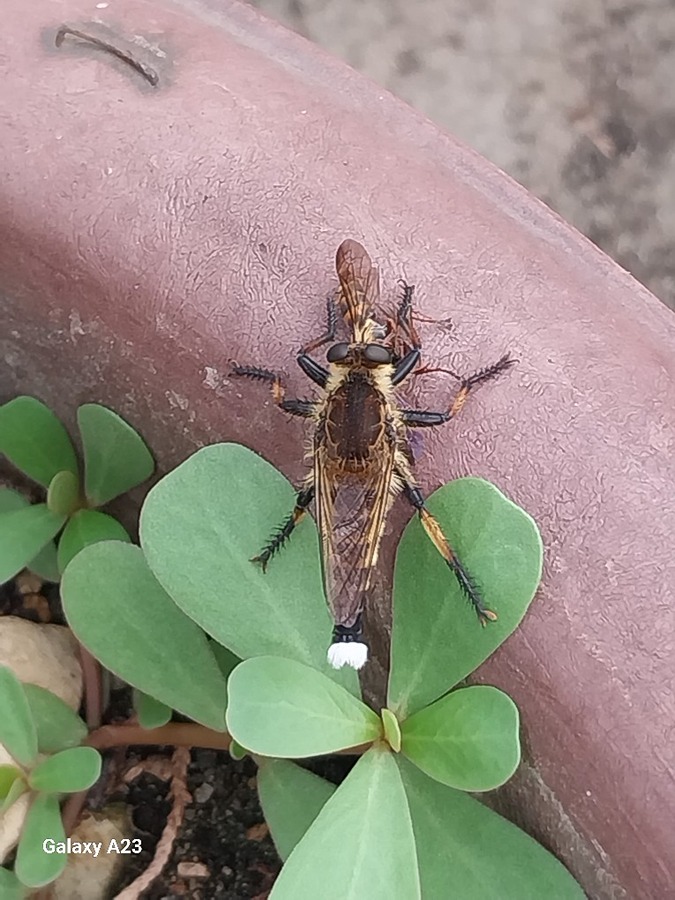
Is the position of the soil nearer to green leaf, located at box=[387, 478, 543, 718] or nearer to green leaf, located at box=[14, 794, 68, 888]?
green leaf, located at box=[14, 794, 68, 888]

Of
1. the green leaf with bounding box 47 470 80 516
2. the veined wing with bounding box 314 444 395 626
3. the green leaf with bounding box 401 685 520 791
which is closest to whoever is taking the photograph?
the green leaf with bounding box 401 685 520 791

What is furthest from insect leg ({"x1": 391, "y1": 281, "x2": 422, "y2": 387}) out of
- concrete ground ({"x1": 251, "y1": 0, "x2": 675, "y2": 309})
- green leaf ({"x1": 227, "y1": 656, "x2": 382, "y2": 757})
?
concrete ground ({"x1": 251, "y1": 0, "x2": 675, "y2": 309})

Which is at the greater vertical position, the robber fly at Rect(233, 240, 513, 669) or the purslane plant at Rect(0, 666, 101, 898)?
the robber fly at Rect(233, 240, 513, 669)

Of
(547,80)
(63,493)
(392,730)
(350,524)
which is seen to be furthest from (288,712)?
(547,80)

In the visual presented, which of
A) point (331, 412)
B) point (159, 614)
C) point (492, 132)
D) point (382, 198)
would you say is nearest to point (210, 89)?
point (382, 198)

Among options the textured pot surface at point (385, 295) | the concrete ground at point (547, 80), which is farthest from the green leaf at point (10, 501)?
the concrete ground at point (547, 80)

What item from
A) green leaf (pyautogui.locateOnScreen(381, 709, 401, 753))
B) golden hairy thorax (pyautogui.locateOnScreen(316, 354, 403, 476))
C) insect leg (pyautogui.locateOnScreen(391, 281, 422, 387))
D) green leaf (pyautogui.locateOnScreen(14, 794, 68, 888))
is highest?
insect leg (pyautogui.locateOnScreen(391, 281, 422, 387))

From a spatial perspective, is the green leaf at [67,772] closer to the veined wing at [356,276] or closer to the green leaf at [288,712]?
the green leaf at [288,712]
